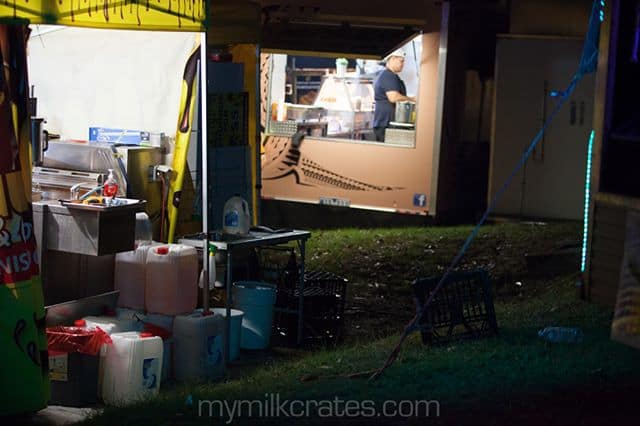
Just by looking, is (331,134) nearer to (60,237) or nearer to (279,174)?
(279,174)

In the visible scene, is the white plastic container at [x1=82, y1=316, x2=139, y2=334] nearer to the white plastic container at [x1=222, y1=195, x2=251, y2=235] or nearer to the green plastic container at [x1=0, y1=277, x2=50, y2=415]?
the green plastic container at [x1=0, y1=277, x2=50, y2=415]

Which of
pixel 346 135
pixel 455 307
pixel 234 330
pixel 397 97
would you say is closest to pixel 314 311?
pixel 234 330

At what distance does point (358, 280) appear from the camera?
11.4 m

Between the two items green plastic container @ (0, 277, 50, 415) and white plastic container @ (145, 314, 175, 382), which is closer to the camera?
green plastic container @ (0, 277, 50, 415)

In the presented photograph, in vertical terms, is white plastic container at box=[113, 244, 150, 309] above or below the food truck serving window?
below

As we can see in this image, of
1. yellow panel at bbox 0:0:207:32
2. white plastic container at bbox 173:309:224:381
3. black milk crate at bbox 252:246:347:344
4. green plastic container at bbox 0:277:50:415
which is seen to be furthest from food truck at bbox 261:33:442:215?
green plastic container at bbox 0:277:50:415

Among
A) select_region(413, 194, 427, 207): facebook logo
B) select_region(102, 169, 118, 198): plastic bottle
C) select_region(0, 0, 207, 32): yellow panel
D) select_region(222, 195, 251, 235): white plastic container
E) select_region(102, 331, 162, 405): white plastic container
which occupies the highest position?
select_region(0, 0, 207, 32): yellow panel

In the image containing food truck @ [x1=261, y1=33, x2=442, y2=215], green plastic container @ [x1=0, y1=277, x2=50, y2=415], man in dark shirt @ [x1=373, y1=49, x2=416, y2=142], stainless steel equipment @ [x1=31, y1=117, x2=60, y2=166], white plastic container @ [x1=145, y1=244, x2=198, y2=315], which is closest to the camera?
green plastic container @ [x1=0, y1=277, x2=50, y2=415]

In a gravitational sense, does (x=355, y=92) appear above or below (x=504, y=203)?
above

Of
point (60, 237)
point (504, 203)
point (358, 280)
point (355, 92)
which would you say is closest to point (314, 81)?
point (355, 92)

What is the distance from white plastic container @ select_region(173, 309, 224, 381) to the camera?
25.4ft

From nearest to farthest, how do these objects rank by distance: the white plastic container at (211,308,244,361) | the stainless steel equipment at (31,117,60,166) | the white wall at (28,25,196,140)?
the stainless steel equipment at (31,117,60,166) → the white plastic container at (211,308,244,361) → the white wall at (28,25,196,140)

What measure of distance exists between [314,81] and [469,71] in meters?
2.14

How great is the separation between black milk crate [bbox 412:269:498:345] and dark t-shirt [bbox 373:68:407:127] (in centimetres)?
672
